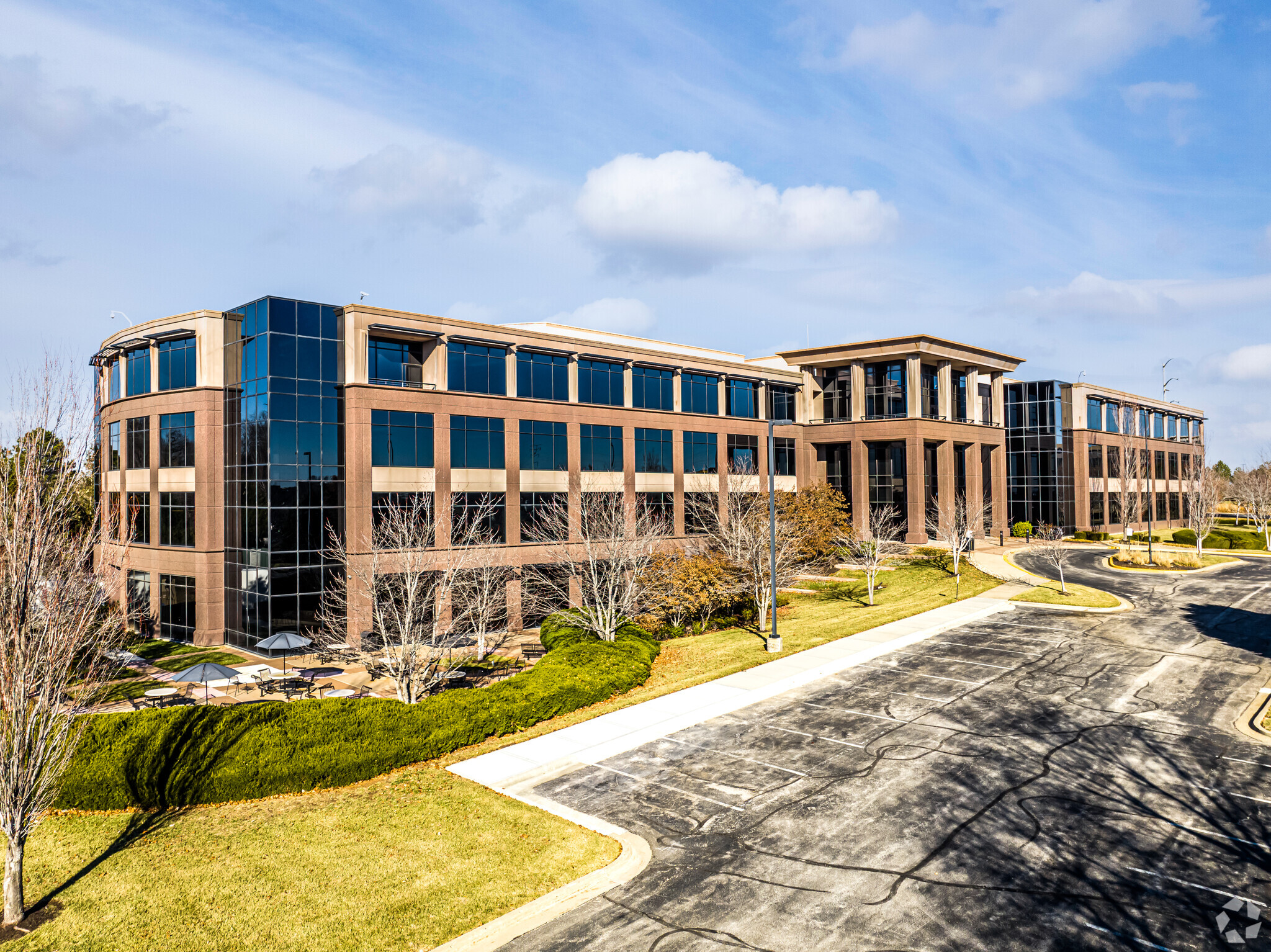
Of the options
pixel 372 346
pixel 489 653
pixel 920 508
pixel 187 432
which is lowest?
pixel 489 653

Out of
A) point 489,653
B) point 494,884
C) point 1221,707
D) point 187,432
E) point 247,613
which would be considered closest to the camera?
point 494,884

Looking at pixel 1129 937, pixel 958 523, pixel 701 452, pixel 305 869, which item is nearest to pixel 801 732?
pixel 1129 937

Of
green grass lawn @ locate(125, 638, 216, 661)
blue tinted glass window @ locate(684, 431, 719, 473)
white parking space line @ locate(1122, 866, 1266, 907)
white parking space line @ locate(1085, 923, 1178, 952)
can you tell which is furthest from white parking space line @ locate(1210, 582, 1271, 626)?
green grass lawn @ locate(125, 638, 216, 661)

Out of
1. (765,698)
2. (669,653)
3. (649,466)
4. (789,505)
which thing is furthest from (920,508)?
(765,698)

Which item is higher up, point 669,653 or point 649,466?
point 649,466

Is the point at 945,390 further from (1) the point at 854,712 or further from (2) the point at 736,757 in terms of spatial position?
(2) the point at 736,757

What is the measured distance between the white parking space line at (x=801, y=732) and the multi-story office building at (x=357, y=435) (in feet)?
39.7

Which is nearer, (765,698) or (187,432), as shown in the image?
(765,698)

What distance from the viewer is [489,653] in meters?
34.3

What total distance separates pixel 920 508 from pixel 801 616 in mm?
27050

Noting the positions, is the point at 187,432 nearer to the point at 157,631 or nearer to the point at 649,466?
the point at 157,631

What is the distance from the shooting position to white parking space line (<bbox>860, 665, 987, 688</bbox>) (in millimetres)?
24047

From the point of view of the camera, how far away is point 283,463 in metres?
36.1

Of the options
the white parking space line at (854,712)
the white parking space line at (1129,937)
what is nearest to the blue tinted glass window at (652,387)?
the white parking space line at (854,712)
